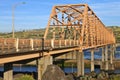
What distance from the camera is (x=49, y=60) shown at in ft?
163

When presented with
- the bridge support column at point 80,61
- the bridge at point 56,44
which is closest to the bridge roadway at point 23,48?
the bridge at point 56,44

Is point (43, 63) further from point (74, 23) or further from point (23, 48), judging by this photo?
point (74, 23)

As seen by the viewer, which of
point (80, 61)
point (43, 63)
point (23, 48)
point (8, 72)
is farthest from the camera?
point (80, 61)

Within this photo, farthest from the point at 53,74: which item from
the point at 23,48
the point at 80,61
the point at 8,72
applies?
the point at 80,61

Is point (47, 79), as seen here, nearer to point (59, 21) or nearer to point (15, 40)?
point (15, 40)

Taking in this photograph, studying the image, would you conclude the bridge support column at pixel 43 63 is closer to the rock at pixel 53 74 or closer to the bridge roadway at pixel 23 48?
the bridge roadway at pixel 23 48

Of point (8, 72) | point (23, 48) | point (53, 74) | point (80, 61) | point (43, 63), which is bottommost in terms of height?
point (80, 61)

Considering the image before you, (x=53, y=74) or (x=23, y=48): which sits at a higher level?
(x=23, y=48)

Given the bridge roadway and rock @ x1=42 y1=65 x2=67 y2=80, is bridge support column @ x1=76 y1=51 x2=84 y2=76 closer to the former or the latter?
the bridge roadway

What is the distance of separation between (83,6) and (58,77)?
5190cm

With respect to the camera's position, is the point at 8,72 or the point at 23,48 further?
the point at 8,72

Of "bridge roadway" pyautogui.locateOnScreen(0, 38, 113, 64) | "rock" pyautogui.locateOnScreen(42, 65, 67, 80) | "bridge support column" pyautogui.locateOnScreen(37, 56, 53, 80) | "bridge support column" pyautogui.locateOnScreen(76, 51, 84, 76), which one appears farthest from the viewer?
"bridge support column" pyautogui.locateOnScreen(76, 51, 84, 76)

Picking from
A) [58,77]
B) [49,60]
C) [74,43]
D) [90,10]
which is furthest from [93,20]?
[58,77]

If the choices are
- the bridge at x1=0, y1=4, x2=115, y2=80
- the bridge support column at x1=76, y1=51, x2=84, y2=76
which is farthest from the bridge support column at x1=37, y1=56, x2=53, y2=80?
the bridge support column at x1=76, y1=51, x2=84, y2=76
